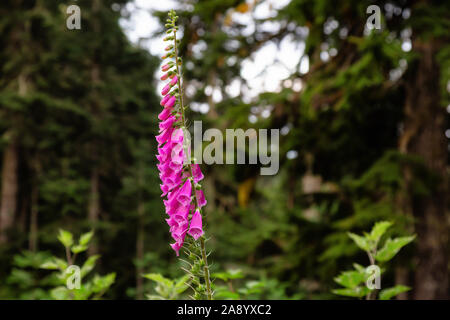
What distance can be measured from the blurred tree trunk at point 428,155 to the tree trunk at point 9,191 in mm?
13326

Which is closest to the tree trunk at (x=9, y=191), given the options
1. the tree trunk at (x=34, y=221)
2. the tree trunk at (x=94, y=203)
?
the tree trunk at (x=34, y=221)

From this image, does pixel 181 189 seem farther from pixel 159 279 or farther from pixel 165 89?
pixel 159 279

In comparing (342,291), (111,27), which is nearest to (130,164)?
(111,27)

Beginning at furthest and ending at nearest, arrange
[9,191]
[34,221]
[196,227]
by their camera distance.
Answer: [34,221] → [9,191] → [196,227]

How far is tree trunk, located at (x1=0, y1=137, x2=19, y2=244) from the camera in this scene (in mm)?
12867

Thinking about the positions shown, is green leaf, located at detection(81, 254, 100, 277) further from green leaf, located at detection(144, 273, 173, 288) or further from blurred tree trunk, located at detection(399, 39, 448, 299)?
blurred tree trunk, located at detection(399, 39, 448, 299)

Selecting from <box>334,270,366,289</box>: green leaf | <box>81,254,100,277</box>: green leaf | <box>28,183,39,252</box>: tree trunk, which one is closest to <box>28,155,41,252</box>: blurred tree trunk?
<box>28,183,39,252</box>: tree trunk

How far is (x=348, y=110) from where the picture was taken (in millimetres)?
4254

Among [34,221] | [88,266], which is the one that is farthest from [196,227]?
[34,221]

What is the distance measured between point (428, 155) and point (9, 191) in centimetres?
1387

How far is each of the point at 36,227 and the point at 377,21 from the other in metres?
14.8

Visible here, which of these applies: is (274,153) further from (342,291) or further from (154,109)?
(154,109)

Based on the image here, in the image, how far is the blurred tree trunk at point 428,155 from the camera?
13.8ft

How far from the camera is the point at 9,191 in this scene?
1323 centimetres
